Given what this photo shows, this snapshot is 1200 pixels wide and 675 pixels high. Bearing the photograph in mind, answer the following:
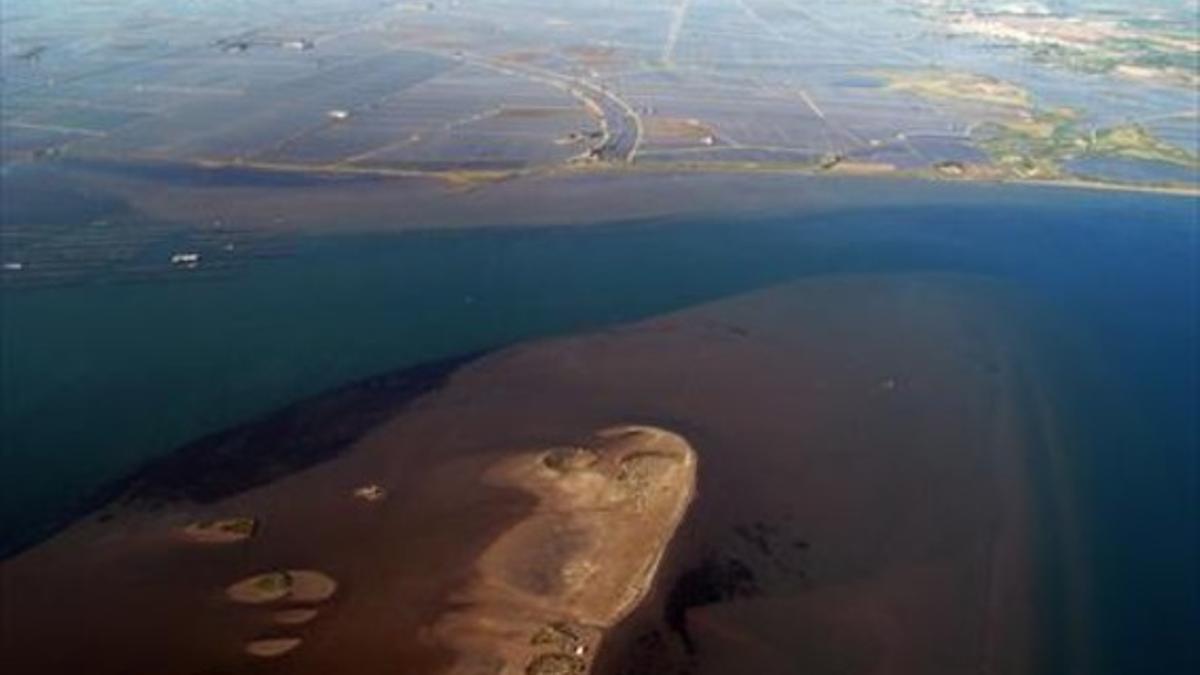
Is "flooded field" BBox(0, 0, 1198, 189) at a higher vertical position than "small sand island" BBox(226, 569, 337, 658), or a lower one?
higher

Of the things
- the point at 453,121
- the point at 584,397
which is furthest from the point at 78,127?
the point at 584,397

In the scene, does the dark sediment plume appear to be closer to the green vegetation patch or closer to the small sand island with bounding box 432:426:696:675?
the small sand island with bounding box 432:426:696:675

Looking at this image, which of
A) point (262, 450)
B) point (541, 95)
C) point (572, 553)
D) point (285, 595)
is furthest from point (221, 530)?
point (541, 95)

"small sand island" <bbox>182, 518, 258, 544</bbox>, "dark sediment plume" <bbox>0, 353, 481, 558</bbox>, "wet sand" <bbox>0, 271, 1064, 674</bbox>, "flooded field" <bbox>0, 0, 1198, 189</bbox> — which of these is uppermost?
"flooded field" <bbox>0, 0, 1198, 189</bbox>

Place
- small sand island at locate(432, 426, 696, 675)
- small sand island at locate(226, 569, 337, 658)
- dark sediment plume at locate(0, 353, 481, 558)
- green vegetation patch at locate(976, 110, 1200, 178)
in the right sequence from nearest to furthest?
small sand island at locate(226, 569, 337, 658) → small sand island at locate(432, 426, 696, 675) → dark sediment plume at locate(0, 353, 481, 558) → green vegetation patch at locate(976, 110, 1200, 178)

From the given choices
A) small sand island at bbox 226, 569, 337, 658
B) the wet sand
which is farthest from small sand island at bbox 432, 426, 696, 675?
small sand island at bbox 226, 569, 337, 658

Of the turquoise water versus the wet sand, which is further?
the turquoise water
